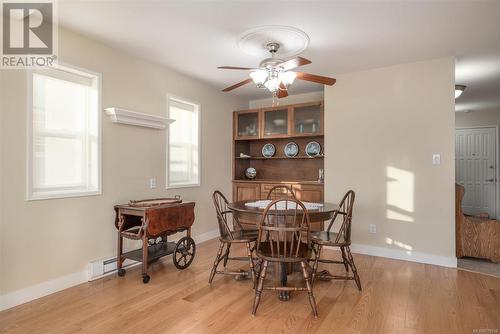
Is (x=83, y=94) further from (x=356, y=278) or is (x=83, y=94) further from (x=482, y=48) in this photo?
(x=482, y=48)

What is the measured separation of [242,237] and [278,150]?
2.61 meters

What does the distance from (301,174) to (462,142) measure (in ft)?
13.0

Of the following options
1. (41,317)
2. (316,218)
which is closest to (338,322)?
(316,218)

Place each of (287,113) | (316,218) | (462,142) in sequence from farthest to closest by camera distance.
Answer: (462,142), (287,113), (316,218)

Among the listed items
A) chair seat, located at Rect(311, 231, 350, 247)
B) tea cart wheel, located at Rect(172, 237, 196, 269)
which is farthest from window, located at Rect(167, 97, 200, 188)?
chair seat, located at Rect(311, 231, 350, 247)

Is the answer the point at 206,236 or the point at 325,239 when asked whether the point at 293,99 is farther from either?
the point at 325,239

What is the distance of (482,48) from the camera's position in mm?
3066

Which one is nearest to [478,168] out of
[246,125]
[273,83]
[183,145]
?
[246,125]

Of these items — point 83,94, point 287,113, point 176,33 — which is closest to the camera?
point 176,33

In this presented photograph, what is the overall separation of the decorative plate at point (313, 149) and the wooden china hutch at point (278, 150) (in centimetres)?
6

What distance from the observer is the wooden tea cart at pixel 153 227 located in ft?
9.15
